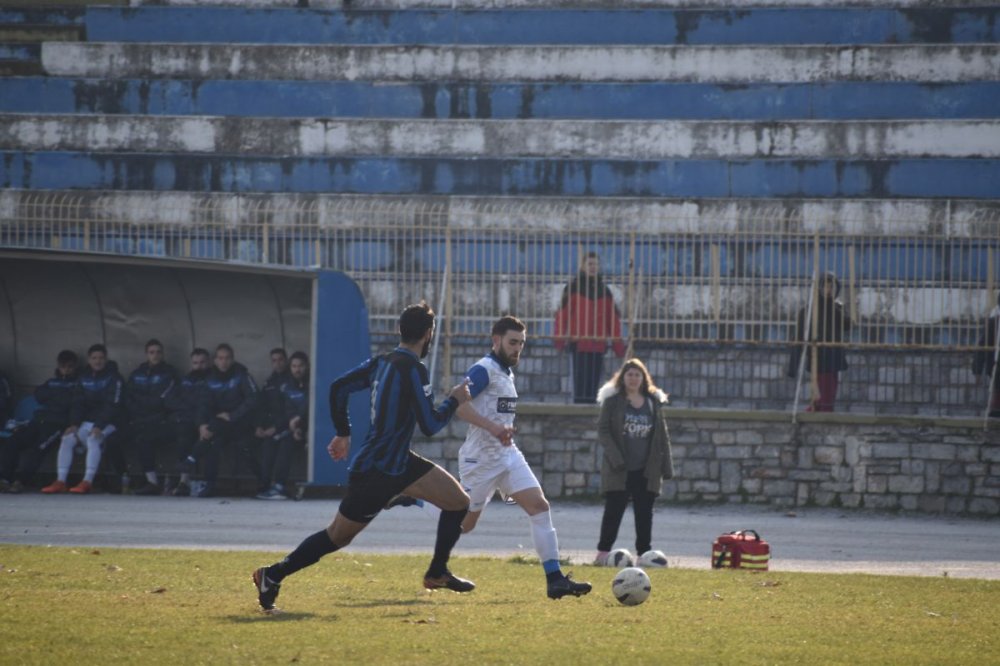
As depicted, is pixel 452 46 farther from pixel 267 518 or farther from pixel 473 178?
pixel 267 518

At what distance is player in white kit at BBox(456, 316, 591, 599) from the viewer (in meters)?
10.5

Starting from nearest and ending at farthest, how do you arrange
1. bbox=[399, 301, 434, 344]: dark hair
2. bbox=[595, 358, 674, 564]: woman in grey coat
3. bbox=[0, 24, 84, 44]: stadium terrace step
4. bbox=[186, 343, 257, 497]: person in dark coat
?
bbox=[399, 301, 434, 344]: dark hair → bbox=[595, 358, 674, 564]: woman in grey coat → bbox=[186, 343, 257, 497]: person in dark coat → bbox=[0, 24, 84, 44]: stadium terrace step

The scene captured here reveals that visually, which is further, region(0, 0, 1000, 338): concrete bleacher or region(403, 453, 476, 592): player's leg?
region(0, 0, 1000, 338): concrete bleacher

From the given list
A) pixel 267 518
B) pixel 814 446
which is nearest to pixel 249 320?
pixel 267 518

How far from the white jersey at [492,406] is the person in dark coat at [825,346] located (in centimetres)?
860

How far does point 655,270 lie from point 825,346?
2.15m

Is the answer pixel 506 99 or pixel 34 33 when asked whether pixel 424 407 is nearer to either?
pixel 506 99

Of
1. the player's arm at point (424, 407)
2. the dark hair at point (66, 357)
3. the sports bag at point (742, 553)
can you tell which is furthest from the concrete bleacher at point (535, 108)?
the player's arm at point (424, 407)

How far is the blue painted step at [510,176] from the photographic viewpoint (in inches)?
985

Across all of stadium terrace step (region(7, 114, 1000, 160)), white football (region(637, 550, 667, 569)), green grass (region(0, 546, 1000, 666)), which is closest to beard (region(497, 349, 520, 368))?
green grass (region(0, 546, 1000, 666))

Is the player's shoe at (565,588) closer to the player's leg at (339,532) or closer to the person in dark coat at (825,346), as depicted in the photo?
the player's leg at (339,532)

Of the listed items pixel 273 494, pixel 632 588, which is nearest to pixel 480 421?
pixel 632 588

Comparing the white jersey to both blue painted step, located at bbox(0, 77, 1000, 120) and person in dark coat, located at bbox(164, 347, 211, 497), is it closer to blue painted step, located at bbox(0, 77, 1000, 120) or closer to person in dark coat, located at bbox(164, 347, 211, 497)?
person in dark coat, located at bbox(164, 347, 211, 497)

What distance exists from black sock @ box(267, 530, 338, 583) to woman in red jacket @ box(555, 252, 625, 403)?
1008 cm
